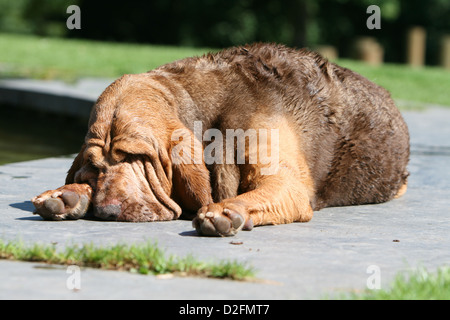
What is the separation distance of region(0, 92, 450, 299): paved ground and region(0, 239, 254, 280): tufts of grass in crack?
0.24ft

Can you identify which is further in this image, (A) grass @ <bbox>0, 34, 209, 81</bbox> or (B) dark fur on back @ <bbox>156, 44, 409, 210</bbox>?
(A) grass @ <bbox>0, 34, 209, 81</bbox>

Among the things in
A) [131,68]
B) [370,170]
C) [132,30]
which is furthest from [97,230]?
[132,30]

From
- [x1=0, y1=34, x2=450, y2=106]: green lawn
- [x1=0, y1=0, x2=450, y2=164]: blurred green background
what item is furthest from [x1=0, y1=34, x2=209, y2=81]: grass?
[x1=0, y1=0, x2=450, y2=164]: blurred green background

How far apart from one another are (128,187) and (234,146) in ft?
2.59

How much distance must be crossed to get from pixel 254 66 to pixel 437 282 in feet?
A: 7.99

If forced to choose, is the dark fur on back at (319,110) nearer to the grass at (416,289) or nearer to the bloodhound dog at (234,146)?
the bloodhound dog at (234,146)

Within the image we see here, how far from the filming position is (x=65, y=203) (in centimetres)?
477

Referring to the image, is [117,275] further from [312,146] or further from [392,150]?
[392,150]

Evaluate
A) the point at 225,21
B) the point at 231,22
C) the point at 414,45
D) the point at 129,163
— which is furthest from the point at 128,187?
the point at 225,21

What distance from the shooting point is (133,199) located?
4.70m

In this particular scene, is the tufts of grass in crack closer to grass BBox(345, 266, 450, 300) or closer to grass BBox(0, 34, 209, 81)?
grass BBox(345, 266, 450, 300)

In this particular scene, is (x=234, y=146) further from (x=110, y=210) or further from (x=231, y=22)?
(x=231, y=22)

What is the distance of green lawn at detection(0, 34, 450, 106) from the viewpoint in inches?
622
